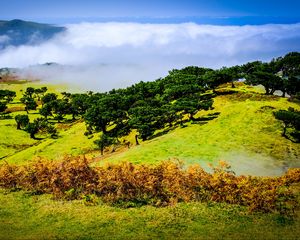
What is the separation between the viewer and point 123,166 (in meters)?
48.9

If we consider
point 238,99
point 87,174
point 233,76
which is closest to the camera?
point 87,174

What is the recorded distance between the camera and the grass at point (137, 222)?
35781 mm

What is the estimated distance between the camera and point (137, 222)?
38.9 meters

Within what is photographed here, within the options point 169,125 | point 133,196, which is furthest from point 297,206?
point 169,125

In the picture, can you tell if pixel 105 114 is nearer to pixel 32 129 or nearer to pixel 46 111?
pixel 32 129

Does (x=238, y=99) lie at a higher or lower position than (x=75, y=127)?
higher

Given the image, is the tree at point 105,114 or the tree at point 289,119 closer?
the tree at point 289,119

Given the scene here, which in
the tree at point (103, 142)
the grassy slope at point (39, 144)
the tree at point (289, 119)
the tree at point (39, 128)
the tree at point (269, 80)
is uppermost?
the tree at point (269, 80)

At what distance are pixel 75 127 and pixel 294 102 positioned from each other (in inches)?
3079

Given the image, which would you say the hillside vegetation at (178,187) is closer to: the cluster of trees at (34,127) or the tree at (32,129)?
the cluster of trees at (34,127)

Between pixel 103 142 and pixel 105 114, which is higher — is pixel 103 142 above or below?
below

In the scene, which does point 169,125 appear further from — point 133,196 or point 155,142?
point 133,196

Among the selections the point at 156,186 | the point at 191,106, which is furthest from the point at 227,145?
the point at 156,186

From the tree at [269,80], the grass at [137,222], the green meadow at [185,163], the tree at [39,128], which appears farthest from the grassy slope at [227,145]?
the grass at [137,222]
